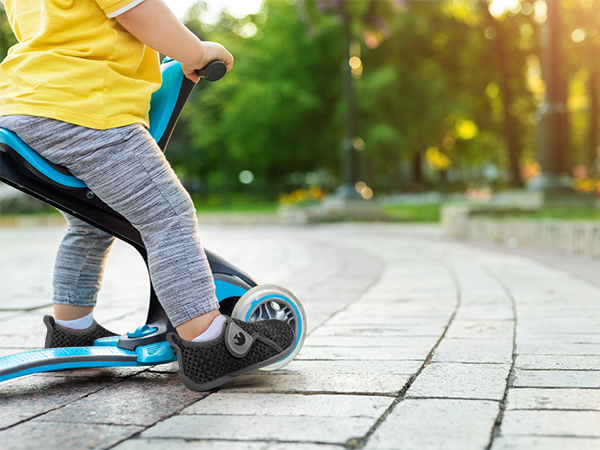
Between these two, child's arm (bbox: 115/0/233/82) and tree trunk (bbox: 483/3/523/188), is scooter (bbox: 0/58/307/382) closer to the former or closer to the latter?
child's arm (bbox: 115/0/233/82)

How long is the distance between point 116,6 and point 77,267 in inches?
36.4

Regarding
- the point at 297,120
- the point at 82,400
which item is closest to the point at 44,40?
the point at 82,400

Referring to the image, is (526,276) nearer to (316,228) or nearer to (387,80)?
(316,228)

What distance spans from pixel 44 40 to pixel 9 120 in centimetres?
26

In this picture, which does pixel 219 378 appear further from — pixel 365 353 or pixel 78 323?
pixel 365 353

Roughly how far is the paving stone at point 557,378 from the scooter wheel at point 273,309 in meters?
0.73

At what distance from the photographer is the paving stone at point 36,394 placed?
1.97 metres

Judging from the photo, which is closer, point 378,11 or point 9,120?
point 9,120

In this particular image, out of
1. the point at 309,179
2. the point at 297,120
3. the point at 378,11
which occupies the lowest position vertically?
the point at 309,179

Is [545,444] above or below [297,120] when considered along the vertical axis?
below

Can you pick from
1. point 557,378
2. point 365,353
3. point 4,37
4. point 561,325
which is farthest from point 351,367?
point 4,37

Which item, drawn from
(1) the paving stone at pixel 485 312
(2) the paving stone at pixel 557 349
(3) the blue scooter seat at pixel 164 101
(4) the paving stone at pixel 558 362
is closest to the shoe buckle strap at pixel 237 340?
(3) the blue scooter seat at pixel 164 101

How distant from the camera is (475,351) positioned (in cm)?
265

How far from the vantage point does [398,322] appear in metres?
3.35
